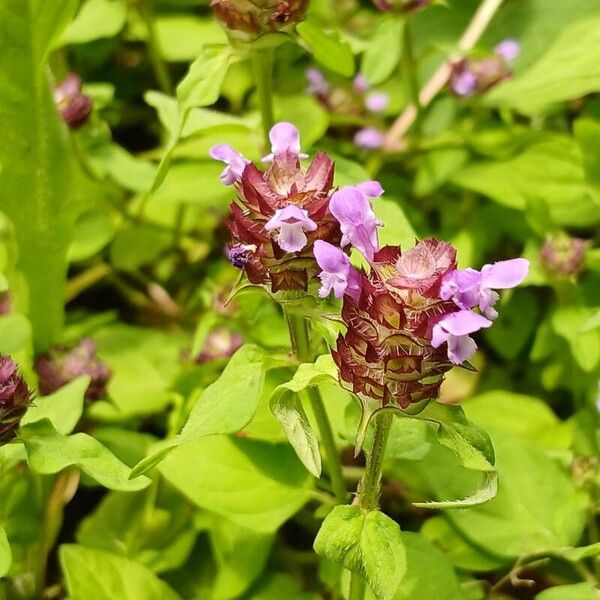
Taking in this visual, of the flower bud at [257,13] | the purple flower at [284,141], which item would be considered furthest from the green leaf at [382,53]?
the purple flower at [284,141]

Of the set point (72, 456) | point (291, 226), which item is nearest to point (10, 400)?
point (72, 456)

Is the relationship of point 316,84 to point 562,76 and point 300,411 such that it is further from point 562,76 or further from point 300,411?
point 300,411

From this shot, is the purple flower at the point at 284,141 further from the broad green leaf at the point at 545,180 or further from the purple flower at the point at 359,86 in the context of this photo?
the purple flower at the point at 359,86

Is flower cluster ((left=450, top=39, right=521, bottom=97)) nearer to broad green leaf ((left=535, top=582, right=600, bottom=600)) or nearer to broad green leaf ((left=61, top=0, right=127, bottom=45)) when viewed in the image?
broad green leaf ((left=61, top=0, right=127, bottom=45))

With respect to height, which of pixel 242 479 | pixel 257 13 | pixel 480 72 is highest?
pixel 257 13

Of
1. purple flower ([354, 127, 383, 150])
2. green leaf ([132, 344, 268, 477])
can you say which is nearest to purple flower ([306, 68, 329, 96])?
A: purple flower ([354, 127, 383, 150])

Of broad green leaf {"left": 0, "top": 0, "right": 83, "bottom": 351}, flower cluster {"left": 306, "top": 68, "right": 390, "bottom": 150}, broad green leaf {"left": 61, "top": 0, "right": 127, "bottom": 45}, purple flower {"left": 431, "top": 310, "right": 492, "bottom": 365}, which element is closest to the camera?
purple flower {"left": 431, "top": 310, "right": 492, "bottom": 365}
